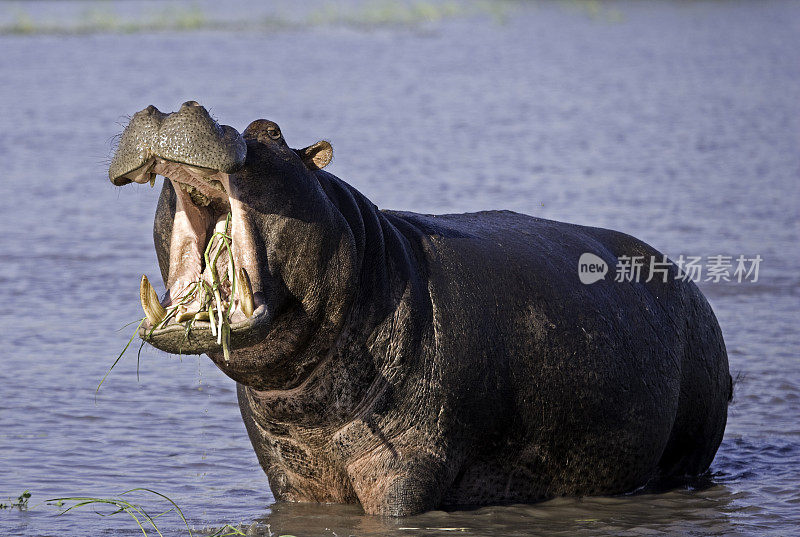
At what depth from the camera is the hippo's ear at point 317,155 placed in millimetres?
4664

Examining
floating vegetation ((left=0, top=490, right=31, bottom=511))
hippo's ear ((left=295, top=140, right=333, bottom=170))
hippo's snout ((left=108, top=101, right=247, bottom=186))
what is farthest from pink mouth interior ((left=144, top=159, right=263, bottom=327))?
floating vegetation ((left=0, top=490, right=31, bottom=511))

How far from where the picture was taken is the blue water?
582cm

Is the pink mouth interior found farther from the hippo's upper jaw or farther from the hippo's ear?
the hippo's ear

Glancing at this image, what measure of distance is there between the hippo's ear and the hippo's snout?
1.38 feet

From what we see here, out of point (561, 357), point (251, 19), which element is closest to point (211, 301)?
point (561, 357)

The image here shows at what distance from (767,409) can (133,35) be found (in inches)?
1107

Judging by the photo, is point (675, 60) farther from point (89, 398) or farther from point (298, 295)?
point (298, 295)

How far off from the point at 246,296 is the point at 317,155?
2.02ft

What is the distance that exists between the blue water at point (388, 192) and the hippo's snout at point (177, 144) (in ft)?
2.64

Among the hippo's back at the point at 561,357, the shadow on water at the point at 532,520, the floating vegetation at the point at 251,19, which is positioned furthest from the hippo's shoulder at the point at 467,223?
the floating vegetation at the point at 251,19

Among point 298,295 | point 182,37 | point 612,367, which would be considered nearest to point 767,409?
point 612,367

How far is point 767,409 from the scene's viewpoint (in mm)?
7273

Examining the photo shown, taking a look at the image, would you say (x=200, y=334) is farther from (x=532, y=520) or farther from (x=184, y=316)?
(x=532, y=520)

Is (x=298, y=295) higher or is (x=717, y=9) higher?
(x=717, y=9)
